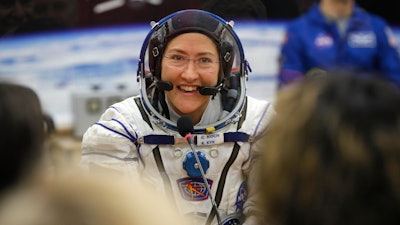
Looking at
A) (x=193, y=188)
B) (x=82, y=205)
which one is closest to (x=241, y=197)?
(x=193, y=188)

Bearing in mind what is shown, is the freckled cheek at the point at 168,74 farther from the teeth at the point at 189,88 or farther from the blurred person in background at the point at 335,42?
the blurred person in background at the point at 335,42

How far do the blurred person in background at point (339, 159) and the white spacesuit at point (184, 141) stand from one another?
3.24 ft

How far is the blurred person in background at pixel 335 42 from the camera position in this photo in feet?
11.4

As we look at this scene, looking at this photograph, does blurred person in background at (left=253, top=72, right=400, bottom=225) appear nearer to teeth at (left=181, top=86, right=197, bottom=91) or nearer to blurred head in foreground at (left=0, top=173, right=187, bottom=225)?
blurred head in foreground at (left=0, top=173, right=187, bottom=225)

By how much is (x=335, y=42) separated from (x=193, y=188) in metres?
1.60

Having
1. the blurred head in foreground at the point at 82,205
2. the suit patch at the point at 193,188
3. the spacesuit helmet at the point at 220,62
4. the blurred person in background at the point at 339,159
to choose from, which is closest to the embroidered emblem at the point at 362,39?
the spacesuit helmet at the point at 220,62

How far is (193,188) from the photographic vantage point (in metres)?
2.16

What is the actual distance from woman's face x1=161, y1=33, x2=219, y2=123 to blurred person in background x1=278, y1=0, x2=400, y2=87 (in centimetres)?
124

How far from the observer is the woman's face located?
7.25 ft

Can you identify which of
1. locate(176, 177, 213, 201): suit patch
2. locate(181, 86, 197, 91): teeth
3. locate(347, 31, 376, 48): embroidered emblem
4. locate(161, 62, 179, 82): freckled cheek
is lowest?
locate(347, 31, 376, 48): embroidered emblem

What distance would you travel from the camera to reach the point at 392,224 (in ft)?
3.55

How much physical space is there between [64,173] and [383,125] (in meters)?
0.43

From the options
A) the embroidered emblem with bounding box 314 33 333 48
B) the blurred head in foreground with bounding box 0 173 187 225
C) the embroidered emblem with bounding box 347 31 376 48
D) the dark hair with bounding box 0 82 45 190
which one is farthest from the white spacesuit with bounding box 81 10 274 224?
the embroidered emblem with bounding box 347 31 376 48

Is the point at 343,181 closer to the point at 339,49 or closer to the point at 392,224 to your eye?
the point at 392,224
